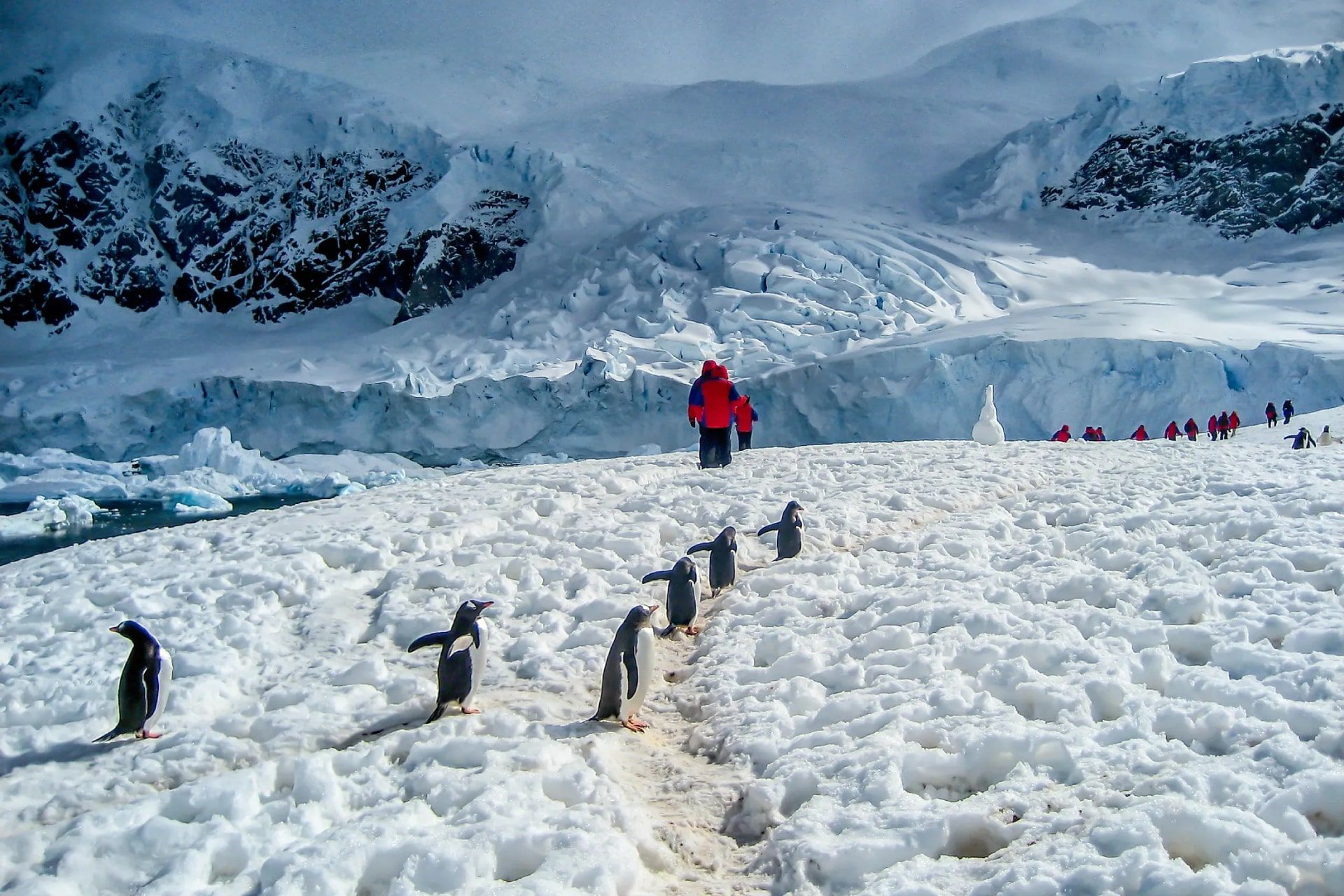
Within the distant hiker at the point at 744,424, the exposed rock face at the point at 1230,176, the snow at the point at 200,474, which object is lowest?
the snow at the point at 200,474

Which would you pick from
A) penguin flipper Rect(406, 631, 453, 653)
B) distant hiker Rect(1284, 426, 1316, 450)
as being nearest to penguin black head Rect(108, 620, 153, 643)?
penguin flipper Rect(406, 631, 453, 653)

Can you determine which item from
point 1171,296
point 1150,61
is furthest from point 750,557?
point 1150,61

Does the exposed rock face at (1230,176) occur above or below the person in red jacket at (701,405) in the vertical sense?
above

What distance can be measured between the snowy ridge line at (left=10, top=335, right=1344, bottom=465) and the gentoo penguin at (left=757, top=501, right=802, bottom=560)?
16.7 m

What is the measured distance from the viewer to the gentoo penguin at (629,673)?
13.8ft

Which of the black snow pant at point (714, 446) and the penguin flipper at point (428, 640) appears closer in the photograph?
the penguin flipper at point (428, 640)

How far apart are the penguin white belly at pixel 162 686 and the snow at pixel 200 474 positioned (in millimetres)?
18522

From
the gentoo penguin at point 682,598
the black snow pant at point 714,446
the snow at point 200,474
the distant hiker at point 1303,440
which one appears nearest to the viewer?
the gentoo penguin at point 682,598

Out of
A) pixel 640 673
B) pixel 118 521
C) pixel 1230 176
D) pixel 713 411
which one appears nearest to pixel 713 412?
pixel 713 411

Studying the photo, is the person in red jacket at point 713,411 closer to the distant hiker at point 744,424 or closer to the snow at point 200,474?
the distant hiker at point 744,424

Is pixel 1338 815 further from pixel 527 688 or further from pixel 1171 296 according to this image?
pixel 1171 296

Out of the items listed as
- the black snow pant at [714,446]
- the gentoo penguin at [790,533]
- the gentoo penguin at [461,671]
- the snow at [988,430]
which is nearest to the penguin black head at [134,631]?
the gentoo penguin at [461,671]

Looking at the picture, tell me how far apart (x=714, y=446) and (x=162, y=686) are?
7.04 m

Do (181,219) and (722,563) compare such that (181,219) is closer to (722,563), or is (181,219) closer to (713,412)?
(713,412)
